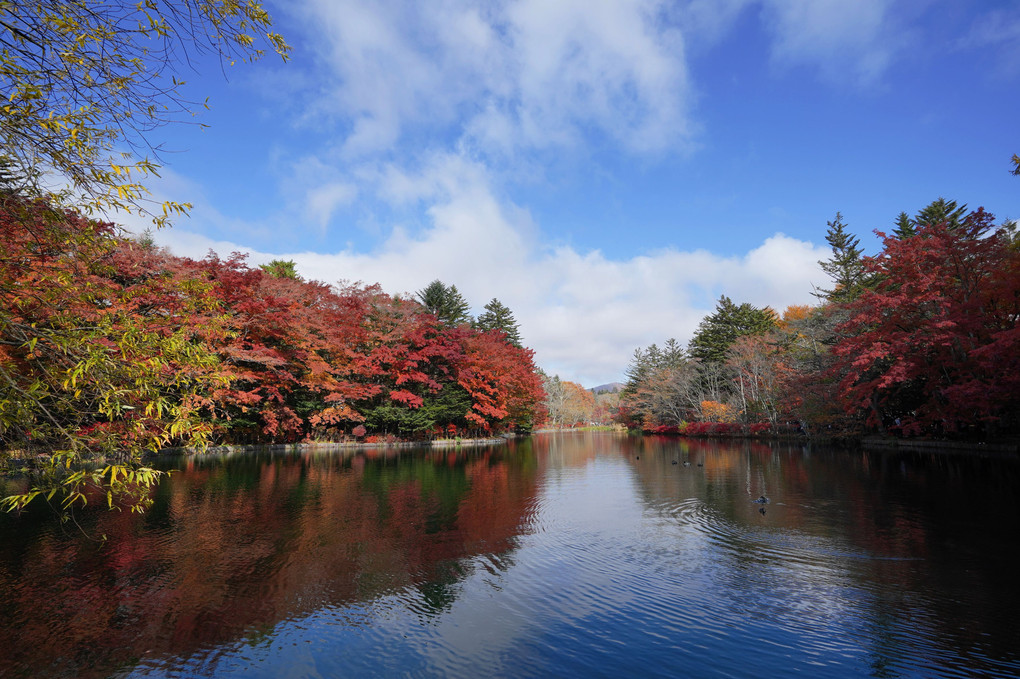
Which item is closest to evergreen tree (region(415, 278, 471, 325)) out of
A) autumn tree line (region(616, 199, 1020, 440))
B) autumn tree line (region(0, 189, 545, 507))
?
autumn tree line (region(0, 189, 545, 507))

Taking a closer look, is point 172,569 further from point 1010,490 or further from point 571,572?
point 1010,490

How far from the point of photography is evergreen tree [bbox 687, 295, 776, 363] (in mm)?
46406

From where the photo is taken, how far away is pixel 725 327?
48469mm

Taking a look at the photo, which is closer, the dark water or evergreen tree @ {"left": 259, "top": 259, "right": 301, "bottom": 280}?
the dark water

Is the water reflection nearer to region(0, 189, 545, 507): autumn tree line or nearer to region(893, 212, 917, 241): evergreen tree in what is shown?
region(0, 189, 545, 507): autumn tree line

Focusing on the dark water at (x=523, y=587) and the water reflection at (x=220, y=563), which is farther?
the water reflection at (x=220, y=563)

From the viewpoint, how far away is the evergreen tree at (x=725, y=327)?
4641 centimetres

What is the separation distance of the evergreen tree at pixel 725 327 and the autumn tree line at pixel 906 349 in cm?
769

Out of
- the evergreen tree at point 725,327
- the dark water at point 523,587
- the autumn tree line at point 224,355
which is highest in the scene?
the evergreen tree at point 725,327

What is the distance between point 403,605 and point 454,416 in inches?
1140

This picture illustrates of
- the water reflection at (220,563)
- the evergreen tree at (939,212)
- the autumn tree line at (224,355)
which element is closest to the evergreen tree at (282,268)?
the autumn tree line at (224,355)

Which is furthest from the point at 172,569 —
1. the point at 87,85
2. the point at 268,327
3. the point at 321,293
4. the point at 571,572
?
the point at 321,293

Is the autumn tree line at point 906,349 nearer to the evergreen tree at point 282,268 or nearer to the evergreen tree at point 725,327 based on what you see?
the evergreen tree at point 725,327

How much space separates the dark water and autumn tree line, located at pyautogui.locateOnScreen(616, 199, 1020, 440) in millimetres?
8832
